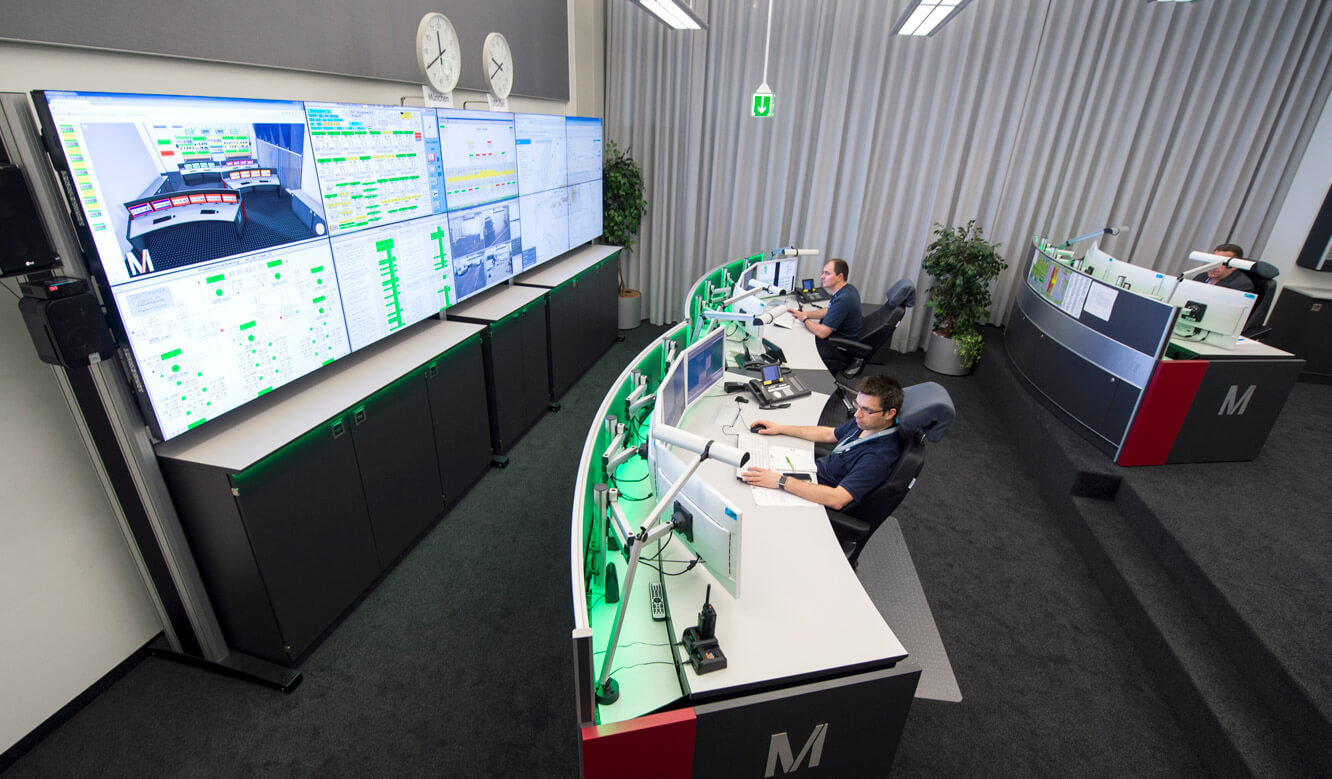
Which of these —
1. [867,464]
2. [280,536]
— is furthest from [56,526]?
[867,464]

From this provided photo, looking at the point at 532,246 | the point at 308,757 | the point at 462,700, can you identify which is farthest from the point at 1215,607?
the point at 532,246

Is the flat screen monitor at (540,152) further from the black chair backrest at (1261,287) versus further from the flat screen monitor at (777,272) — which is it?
the black chair backrest at (1261,287)

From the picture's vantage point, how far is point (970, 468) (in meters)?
4.20

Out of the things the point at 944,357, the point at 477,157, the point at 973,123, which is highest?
the point at 973,123

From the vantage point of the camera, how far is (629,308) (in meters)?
6.38

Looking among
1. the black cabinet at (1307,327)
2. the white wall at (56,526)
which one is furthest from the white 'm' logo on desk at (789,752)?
the black cabinet at (1307,327)

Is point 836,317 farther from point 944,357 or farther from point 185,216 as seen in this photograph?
point 185,216

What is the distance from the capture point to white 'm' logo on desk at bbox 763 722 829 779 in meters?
1.72

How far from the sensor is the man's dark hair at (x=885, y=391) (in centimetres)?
246

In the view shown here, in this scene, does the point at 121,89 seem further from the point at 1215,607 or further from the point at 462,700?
the point at 1215,607

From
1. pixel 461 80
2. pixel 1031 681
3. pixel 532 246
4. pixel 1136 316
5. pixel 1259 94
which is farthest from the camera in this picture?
pixel 1259 94

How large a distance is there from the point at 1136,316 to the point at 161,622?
5323 mm

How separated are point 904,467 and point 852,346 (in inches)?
85.6

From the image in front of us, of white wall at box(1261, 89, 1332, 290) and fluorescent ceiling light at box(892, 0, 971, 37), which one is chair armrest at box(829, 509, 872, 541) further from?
white wall at box(1261, 89, 1332, 290)
